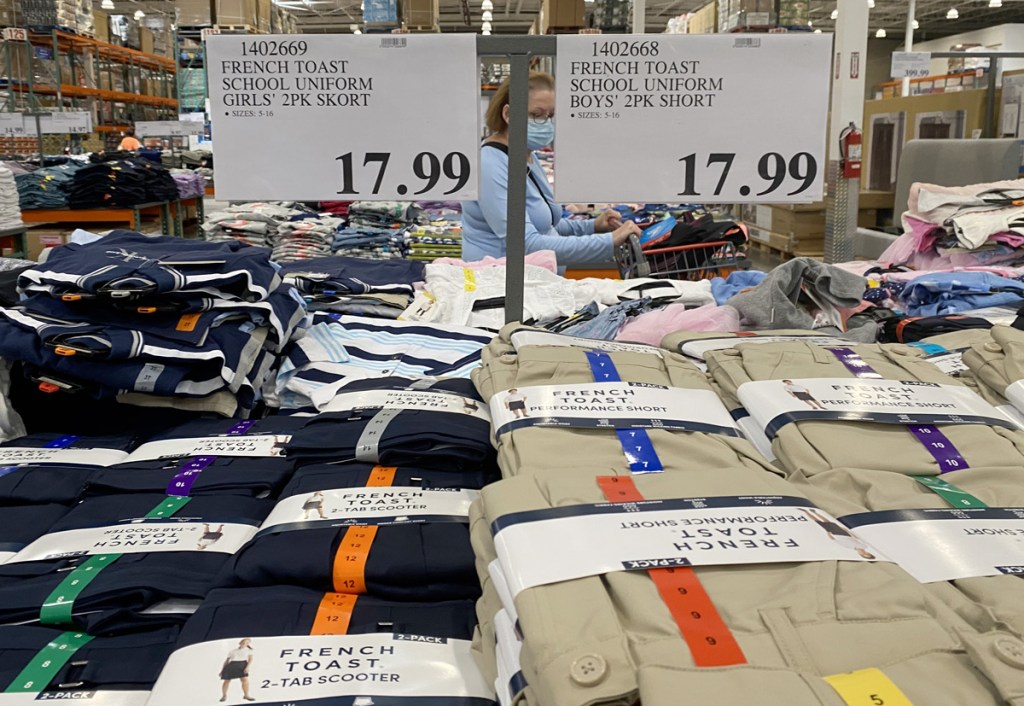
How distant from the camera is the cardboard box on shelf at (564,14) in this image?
5.70m

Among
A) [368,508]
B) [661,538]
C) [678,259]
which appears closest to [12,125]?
[678,259]

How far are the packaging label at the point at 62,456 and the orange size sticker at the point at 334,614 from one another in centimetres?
70

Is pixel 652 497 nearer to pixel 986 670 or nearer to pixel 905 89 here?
pixel 986 670

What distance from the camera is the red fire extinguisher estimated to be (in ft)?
14.9

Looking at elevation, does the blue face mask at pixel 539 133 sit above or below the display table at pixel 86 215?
above

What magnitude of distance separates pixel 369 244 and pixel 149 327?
369 centimetres

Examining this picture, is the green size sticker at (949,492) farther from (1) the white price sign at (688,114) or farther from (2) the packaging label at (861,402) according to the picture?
(1) the white price sign at (688,114)

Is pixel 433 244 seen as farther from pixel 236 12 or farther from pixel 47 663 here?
pixel 47 663

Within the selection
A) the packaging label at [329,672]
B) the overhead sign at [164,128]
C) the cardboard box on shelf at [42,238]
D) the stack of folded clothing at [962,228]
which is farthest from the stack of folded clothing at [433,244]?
the packaging label at [329,672]

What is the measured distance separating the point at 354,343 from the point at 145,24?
35.3 ft

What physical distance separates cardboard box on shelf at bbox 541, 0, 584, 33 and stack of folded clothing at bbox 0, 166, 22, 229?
390 centimetres

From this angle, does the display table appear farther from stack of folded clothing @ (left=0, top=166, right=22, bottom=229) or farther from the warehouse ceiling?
the warehouse ceiling

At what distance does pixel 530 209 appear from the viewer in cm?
329

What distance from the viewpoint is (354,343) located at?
6.63 feet
